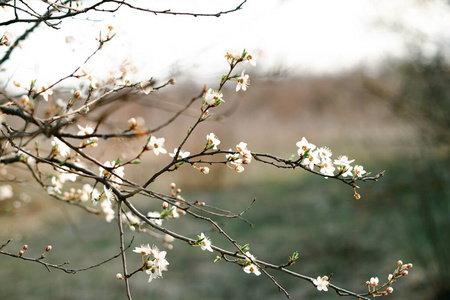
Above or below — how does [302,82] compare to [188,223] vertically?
above

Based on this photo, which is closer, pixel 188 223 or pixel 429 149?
pixel 429 149

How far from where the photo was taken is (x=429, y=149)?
15.5 feet

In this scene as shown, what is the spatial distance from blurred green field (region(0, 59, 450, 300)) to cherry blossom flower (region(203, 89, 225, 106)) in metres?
1.86

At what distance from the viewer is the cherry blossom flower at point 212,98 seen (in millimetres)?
1453

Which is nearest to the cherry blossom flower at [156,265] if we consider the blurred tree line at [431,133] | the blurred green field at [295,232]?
the blurred green field at [295,232]

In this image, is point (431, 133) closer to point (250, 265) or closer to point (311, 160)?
point (311, 160)

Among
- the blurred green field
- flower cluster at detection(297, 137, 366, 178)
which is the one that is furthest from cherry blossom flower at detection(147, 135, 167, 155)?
the blurred green field

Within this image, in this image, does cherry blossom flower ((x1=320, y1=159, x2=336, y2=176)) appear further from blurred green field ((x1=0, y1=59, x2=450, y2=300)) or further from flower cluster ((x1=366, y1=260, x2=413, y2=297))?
blurred green field ((x1=0, y1=59, x2=450, y2=300))

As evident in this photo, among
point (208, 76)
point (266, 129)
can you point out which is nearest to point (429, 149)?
point (208, 76)

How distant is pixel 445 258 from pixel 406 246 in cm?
160

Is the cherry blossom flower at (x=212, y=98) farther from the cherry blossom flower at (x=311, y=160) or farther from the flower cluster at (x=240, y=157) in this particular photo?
the cherry blossom flower at (x=311, y=160)

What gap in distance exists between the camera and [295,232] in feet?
24.8

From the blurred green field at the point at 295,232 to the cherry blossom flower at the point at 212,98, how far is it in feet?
6.10

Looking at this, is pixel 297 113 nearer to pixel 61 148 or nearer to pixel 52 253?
pixel 52 253
